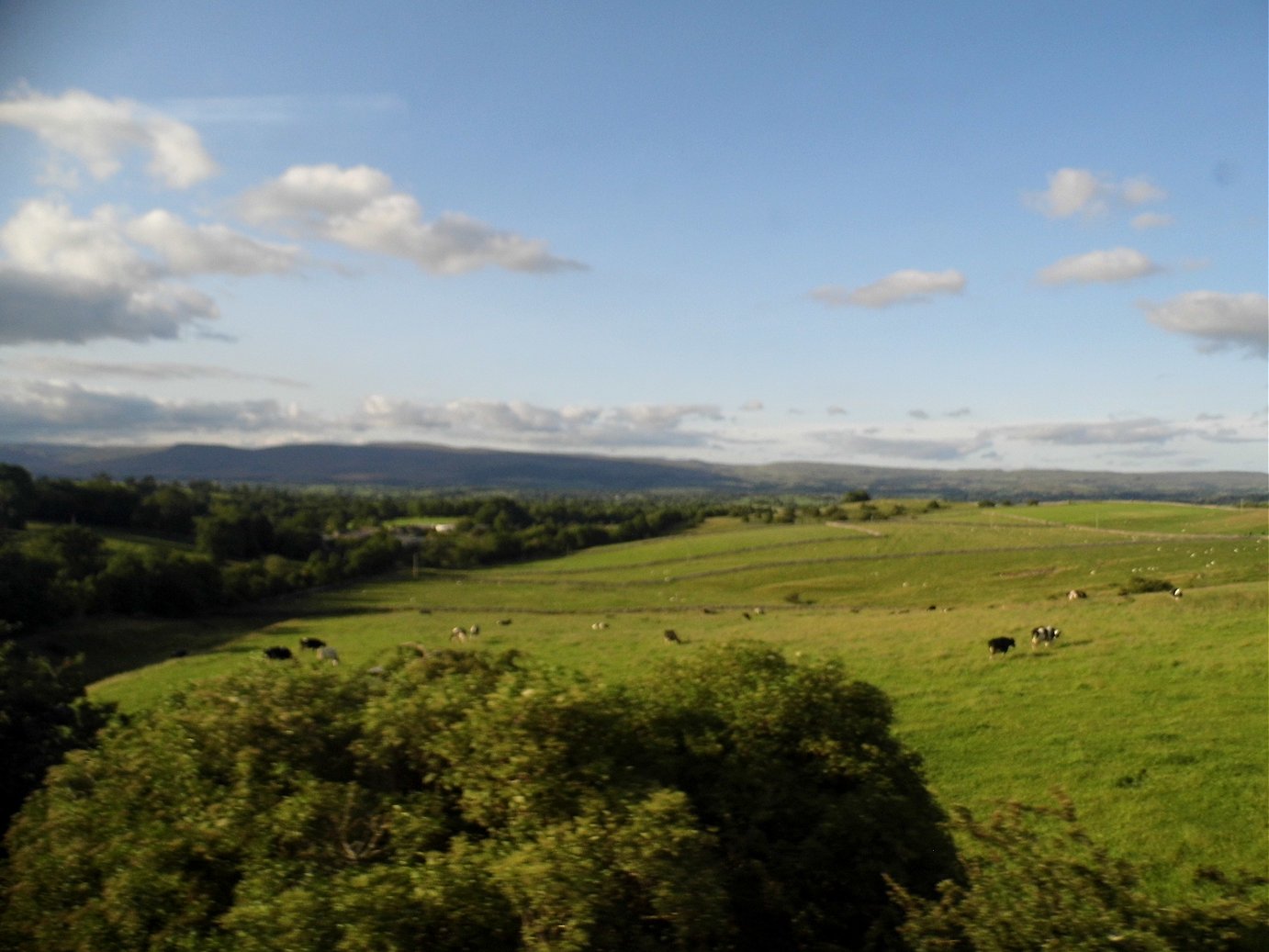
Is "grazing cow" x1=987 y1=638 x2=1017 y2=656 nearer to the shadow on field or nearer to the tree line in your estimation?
the shadow on field

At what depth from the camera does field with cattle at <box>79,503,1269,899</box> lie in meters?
16.1

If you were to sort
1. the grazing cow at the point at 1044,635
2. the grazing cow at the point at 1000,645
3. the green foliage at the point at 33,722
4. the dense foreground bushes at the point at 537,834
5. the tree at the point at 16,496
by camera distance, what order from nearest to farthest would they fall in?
1. the dense foreground bushes at the point at 537,834
2. the green foliage at the point at 33,722
3. the grazing cow at the point at 1000,645
4. the grazing cow at the point at 1044,635
5. the tree at the point at 16,496

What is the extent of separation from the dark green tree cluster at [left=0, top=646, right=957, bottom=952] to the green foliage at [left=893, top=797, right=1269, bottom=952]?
3.92 feet

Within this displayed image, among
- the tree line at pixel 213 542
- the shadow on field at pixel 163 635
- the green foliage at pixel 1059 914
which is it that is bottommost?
the shadow on field at pixel 163 635

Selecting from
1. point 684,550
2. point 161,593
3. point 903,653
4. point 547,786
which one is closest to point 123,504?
point 161,593

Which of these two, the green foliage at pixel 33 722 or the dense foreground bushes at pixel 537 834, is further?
the green foliage at pixel 33 722

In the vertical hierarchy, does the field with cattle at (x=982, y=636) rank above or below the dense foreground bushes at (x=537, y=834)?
below

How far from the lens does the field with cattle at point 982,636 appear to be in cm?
1614

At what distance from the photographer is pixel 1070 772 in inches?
666

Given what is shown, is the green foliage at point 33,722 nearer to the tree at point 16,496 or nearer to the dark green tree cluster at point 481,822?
the dark green tree cluster at point 481,822

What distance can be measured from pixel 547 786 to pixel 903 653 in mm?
20791

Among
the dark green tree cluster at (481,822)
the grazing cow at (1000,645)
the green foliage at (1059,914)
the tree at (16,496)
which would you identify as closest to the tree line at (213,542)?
the tree at (16,496)

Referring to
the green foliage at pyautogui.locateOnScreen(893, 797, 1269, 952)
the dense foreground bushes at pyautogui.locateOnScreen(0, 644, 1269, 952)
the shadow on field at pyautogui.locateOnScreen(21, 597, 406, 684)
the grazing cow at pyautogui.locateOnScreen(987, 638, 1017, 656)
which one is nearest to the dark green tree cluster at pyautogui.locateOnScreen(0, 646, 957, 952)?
the dense foreground bushes at pyautogui.locateOnScreen(0, 644, 1269, 952)

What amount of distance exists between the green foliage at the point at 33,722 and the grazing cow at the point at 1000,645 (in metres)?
24.6
